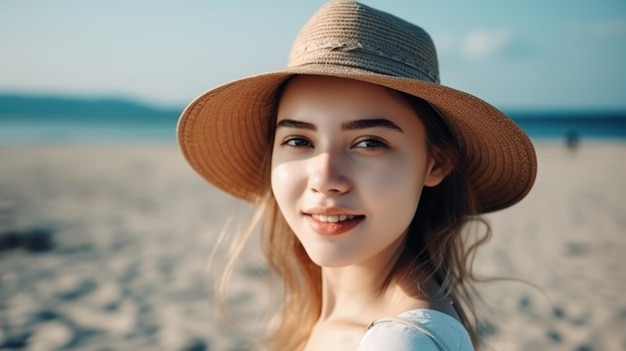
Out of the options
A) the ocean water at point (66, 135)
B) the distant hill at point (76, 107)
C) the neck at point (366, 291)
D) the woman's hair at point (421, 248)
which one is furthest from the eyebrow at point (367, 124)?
the distant hill at point (76, 107)

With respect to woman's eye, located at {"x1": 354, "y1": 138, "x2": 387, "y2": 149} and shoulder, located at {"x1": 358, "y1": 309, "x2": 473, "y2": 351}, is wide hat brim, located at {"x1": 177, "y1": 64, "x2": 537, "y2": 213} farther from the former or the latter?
shoulder, located at {"x1": 358, "y1": 309, "x2": 473, "y2": 351}

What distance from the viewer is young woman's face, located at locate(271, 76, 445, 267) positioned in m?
1.51

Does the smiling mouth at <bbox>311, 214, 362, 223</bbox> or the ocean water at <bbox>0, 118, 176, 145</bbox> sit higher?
the smiling mouth at <bbox>311, 214, 362, 223</bbox>

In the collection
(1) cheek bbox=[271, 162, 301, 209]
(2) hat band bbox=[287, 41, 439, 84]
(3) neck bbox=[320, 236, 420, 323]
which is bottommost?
(3) neck bbox=[320, 236, 420, 323]

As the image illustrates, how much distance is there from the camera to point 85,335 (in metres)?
3.91

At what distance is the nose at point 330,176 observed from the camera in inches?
58.9

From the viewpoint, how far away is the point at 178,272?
562cm

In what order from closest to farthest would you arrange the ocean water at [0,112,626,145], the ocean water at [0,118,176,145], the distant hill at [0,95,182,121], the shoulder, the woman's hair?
the shoulder < the woman's hair < the ocean water at [0,118,176,145] < the ocean water at [0,112,626,145] < the distant hill at [0,95,182,121]

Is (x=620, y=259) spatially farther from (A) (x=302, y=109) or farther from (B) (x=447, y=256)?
(A) (x=302, y=109)

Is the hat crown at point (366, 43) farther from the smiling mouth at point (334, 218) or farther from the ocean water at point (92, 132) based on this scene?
the ocean water at point (92, 132)

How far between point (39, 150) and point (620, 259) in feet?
60.5

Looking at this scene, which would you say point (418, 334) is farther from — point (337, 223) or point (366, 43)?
point (366, 43)

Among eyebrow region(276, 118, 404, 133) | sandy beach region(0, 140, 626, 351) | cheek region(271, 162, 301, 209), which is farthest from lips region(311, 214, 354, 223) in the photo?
sandy beach region(0, 140, 626, 351)

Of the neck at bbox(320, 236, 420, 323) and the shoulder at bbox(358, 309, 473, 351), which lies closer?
the shoulder at bbox(358, 309, 473, 351)
